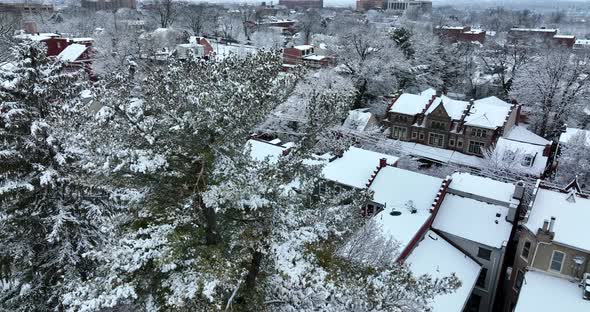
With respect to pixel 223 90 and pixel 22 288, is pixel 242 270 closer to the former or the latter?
pixel 223 90

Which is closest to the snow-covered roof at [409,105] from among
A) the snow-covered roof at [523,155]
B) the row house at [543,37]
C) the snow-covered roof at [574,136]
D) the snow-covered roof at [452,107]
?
the snow-covered roof at [452,107]

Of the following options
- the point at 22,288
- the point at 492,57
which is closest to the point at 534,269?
the point at 22,288

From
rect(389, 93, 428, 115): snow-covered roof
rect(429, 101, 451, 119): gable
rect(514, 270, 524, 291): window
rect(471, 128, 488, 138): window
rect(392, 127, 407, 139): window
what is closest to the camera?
rect(514, 270, 524, 291): window

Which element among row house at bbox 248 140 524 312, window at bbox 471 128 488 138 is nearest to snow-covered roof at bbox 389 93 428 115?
window at bbox 471 128 488 138

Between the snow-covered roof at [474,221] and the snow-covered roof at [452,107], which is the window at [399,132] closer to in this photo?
the snow-covered roof at [452,107]

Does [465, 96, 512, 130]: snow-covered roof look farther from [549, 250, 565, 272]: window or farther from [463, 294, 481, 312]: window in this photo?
[549, 250, 565, 272]: window

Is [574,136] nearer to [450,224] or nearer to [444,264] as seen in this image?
[450,224]
